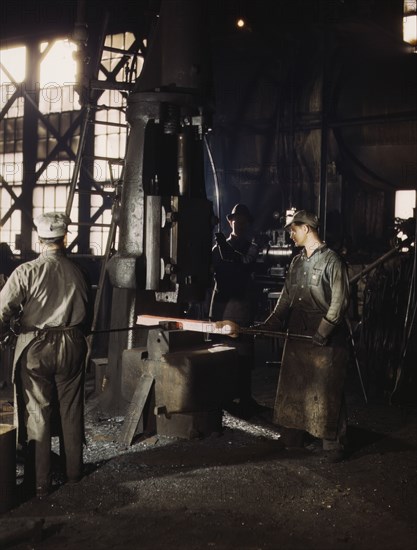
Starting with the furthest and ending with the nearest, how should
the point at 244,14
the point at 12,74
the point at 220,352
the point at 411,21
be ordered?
1. the point at 12,74
2. the point at 244,14
3. the point at 411,21
4. the point at 220,352

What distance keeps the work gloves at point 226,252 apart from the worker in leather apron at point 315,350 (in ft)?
7.57

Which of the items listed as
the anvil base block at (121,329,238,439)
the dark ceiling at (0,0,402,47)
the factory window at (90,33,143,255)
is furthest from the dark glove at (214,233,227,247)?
the factory window at (90,33,143,255)

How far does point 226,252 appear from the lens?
8156mm

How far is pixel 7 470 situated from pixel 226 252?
438 cm

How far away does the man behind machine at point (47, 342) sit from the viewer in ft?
15.2

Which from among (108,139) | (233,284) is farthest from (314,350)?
(108,139)

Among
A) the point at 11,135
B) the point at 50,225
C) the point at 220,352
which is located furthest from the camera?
the point at 11,135

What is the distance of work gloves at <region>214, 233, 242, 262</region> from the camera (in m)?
8.10

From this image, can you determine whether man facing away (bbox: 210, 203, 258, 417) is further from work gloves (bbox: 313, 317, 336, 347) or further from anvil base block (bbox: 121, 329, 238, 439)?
work gloves (bbox: 313, 317, 336, 347)

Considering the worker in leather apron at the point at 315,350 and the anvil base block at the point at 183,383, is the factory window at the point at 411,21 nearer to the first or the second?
the worker in leather apron at the point at 315,350

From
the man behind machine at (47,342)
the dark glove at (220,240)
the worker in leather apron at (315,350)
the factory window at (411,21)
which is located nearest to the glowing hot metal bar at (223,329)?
the worker in leather apron at (315,350)

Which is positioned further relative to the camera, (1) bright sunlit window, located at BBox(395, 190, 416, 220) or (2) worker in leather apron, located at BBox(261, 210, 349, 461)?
(1) bright sunlit window, located at BBox(395, 190, 416, 220)

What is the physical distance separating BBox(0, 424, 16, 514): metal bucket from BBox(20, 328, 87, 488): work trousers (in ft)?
0.82

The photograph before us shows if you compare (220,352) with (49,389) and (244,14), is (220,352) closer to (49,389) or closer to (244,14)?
(49,389)
